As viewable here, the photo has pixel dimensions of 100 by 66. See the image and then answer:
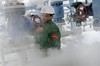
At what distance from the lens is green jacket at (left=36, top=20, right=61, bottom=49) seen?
122 centimetres

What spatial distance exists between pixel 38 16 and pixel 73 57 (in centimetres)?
45

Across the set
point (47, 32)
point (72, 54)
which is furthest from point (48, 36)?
point (72, 54)

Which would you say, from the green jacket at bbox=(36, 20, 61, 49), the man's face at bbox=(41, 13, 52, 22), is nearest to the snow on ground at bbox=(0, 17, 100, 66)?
the green jacket at bbox=(36, 20, 61, 49)

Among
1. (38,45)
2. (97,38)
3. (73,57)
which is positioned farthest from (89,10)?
(38,45)

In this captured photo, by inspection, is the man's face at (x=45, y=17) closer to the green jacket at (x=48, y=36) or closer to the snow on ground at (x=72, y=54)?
the green jacket at (x=48, y=36)

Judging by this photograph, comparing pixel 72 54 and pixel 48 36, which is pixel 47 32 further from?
pixel 72 54

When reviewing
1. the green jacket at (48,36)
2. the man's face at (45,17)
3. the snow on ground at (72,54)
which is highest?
the man's face at (45,17)

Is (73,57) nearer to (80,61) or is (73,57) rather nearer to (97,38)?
(80,61)

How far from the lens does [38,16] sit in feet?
4.24

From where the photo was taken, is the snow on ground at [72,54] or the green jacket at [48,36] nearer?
the green jacket at [48,36]

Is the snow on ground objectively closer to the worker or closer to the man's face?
the worker

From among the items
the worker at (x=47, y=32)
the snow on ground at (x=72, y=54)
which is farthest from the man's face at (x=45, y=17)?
the snow on ground at (x=72, y=54)

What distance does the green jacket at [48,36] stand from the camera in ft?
4.01

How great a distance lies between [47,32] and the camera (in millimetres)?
1224
